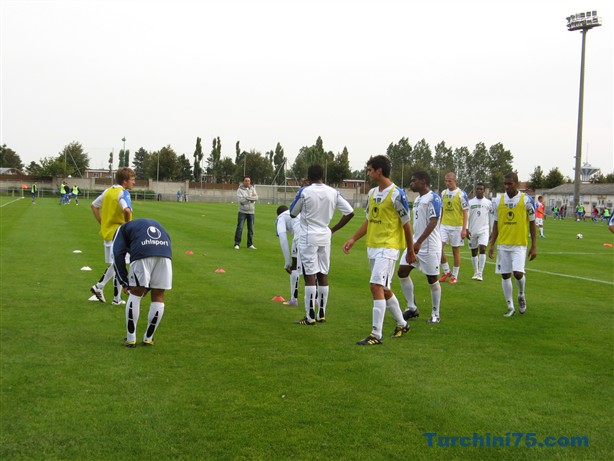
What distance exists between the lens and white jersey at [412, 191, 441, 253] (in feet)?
28.8

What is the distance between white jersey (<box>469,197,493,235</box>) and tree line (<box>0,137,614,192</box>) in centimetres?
7014

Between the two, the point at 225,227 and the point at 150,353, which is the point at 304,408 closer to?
the point at 150,353

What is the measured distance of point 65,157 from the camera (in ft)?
284

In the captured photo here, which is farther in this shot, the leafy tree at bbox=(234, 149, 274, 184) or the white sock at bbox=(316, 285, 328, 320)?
the leafy tree at bbox=(234, 149, 274, 184)

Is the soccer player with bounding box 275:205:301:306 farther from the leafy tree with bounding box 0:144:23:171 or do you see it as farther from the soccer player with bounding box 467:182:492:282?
the leafy tree with bounding box 0:144:23:171

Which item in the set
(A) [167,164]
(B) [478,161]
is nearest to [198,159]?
(A) [167,164]

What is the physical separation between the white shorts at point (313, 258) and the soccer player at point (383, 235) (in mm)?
1057

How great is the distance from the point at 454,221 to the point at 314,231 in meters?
5.93

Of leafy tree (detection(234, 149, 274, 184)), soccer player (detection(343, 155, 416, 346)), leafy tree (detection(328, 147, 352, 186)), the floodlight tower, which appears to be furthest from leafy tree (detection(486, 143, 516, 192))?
soccer player (detection(343, 155, 416, 346))

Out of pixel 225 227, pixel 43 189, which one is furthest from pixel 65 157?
pixel 225 227

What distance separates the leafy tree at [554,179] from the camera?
107812mm

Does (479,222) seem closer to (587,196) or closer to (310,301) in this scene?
(310,301)

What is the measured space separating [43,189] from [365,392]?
7409 centimetres

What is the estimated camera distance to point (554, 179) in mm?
108250
